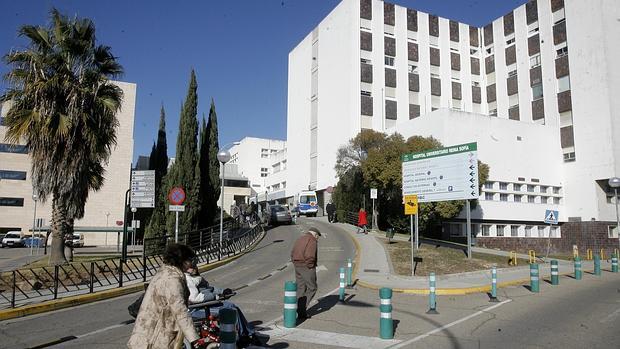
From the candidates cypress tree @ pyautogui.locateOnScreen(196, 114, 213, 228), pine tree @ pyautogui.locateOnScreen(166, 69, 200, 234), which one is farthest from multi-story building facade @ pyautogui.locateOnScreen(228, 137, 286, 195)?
pine tree @ pyautogui.locateOnScreen(166, 69, 200, 234)

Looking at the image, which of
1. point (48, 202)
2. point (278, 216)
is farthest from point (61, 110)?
point (48, 202)

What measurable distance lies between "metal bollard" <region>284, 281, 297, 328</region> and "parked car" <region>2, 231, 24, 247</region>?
167ft

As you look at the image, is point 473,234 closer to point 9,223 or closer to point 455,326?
point 455,326

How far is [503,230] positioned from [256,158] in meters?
61.4

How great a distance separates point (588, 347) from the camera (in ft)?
23.6

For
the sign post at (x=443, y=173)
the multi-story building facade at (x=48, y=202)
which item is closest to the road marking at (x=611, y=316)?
the sign post at (x=443, y=173)

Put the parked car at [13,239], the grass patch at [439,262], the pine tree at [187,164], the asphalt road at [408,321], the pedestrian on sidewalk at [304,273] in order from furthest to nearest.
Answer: the parked car at [13,239] → the pine tree at [187,164] → the grass patch at [439,262] → the pedestrian on sidewalk at [304,273] → the asphalt road at [408,321]

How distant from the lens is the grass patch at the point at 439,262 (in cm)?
1828

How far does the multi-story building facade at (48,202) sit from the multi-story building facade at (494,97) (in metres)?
23.2

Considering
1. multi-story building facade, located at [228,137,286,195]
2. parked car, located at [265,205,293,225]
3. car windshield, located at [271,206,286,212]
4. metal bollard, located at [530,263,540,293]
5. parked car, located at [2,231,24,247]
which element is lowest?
parked car, located at [2,231,24,247]

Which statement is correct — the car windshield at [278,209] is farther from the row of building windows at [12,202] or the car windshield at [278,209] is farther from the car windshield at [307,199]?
the row of building windows at [12,202]

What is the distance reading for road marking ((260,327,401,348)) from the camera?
742cm

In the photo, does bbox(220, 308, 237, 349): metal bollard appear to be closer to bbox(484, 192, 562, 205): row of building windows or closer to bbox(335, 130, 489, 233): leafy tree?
bbox(335, 130, 489, 233): leafy tree

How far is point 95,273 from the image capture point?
55.5 ft
